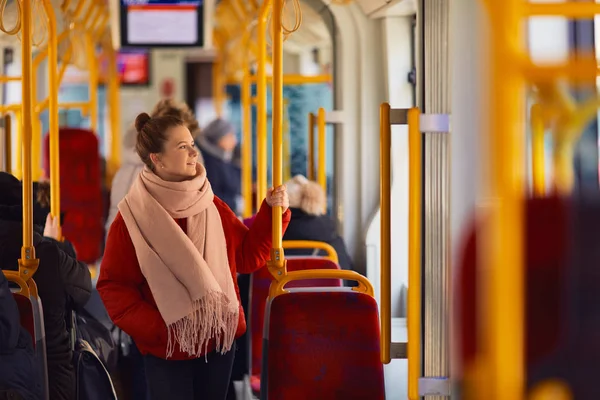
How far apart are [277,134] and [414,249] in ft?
2.35

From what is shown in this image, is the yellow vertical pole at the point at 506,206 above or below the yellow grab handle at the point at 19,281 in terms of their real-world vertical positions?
above

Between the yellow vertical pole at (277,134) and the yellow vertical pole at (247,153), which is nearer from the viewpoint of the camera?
the yellow vertical pole at (277,134)

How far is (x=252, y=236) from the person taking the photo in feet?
12.1

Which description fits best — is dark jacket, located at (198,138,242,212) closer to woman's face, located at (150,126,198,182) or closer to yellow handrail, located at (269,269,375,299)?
yellow handrail, located at (269,269,375,299)

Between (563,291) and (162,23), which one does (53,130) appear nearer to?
(162,23)

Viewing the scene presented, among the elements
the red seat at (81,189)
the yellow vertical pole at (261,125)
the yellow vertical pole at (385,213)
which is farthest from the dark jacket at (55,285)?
the red seat at (81,189)

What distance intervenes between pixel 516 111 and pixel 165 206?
1.95m

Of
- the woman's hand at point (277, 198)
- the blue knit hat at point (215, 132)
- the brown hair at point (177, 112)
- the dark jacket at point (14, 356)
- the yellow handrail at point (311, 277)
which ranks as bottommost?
the dark jacket at point (14, 356)

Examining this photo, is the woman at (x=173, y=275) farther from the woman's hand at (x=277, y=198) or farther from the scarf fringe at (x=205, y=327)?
the woman's hand at (x=277, y=198)

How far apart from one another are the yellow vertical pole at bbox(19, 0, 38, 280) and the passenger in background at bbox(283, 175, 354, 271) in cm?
192

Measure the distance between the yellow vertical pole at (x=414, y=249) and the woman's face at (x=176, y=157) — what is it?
751 millimetres

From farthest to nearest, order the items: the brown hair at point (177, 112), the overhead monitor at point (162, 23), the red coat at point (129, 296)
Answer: the overhead monitor at point (162, 23) → the brown hair at point (177, 112) → the red coat at point (129, 296)

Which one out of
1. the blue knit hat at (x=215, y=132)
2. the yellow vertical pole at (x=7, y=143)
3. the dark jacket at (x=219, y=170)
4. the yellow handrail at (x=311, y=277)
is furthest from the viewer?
the blue knit hat at (x=215, y=132)

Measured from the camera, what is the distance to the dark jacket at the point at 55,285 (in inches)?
150
